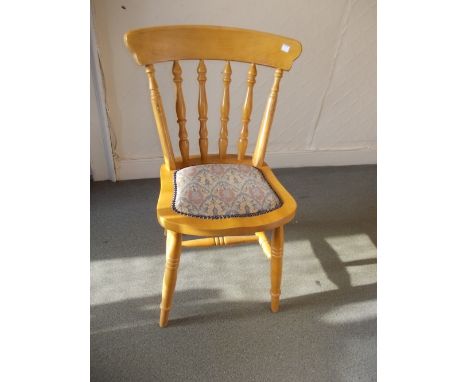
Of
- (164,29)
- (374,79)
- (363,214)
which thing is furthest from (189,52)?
(374,79)

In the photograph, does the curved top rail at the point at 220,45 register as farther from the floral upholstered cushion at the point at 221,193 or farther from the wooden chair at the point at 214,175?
the floral upholstered cushion at the point at 221,193

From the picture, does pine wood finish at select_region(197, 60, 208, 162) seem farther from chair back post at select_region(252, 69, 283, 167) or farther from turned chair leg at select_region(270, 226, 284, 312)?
turned chair leg at select_region(270, 226, 284, 312)

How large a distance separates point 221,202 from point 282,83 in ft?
4.48

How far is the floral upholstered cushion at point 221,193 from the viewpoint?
1.28 metres

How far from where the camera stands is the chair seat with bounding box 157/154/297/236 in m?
1.23

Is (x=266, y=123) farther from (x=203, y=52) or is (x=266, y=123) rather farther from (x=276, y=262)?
(x=276, y=262)

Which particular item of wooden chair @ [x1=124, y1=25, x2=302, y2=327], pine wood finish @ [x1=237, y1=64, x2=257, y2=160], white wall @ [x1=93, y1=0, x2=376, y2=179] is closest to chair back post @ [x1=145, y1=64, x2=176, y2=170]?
wooden chair @ [x1=124, y1=25, x2=302, y2=327]

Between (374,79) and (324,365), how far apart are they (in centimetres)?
186

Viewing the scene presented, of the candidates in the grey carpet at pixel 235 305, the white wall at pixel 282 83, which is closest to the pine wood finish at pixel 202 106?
the grey carpet at pixel 235 305

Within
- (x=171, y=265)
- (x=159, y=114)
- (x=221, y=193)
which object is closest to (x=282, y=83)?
(x=159, y=114)

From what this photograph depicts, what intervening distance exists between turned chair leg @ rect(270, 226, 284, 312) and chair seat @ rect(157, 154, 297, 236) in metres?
0.13

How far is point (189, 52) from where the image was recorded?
145cm

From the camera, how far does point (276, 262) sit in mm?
1458
